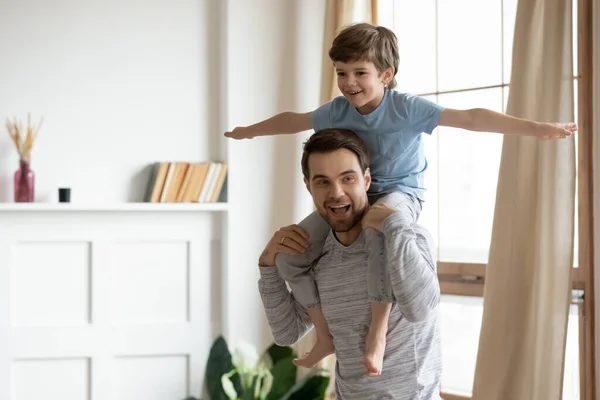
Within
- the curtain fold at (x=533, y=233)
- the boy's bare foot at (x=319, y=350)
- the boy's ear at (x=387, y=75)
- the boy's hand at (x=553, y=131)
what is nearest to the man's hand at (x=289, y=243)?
the boy's bare foot at (x=319, y=350)

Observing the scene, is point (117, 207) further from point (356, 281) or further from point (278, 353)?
point (356, 281)

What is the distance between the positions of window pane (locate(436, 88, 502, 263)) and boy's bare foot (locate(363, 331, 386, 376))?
6.83 ft

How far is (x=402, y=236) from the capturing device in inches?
71.1

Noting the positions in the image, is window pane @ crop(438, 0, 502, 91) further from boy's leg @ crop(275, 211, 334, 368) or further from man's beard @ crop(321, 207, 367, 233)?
man's beard @ crop(321, 207, 367, 233)

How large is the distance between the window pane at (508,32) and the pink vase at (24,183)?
224 centimetres

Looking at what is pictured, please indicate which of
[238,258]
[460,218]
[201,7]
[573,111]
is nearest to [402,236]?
[573,111]

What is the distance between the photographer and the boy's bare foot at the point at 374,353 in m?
1.86

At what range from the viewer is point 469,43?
13.1ft

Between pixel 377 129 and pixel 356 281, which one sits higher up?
pixel 377 129

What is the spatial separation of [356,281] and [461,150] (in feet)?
7.10

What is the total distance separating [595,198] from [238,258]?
6.04ft

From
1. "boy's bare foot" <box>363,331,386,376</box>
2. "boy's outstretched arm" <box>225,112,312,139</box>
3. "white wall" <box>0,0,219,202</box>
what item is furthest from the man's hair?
"white wall" <box>0,0,219,202</box>

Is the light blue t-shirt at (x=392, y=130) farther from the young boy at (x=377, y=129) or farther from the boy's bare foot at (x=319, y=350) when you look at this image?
the boy's bare foot at (x=319, y=350)

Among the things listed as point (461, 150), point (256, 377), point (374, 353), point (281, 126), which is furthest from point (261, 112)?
point (374, 353)
